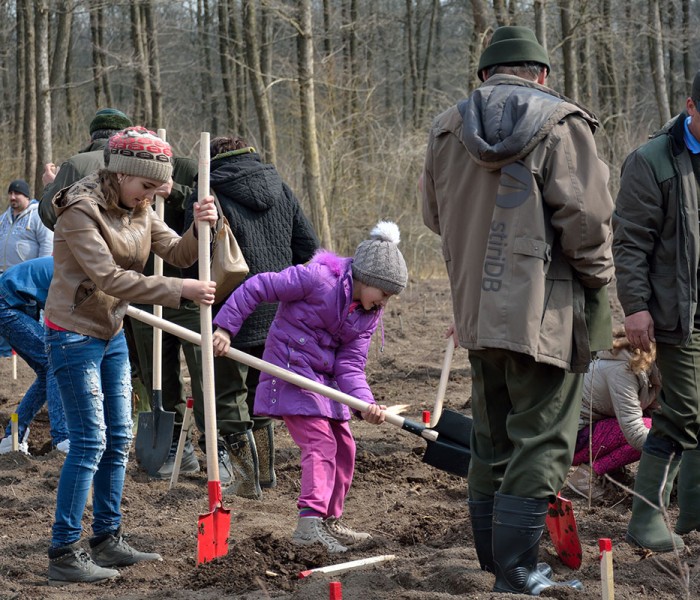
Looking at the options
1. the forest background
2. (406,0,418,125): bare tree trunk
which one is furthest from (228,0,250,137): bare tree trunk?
(406,0,418,125): bare tree trunk

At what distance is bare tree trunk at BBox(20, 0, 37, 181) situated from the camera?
57.0 ft

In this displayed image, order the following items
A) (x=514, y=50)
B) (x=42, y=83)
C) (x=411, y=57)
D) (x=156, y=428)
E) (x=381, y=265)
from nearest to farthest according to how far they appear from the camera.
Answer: (x=514, y=50) → (x=381, y=265) → (x=156, y=428) → (x=42, y=83) → (x=411, y=57)

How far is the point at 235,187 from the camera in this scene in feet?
19.6

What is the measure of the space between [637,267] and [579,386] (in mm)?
1003

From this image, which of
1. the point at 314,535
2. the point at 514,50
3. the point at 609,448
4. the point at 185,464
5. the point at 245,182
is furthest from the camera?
the point at 185,464

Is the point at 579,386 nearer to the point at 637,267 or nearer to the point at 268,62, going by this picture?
the point at 637,267

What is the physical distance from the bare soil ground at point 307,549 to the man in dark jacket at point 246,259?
0.27m

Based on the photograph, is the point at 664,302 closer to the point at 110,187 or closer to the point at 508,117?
the point at 508,117

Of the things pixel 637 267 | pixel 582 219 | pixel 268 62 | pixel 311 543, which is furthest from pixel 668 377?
pixel 268 62

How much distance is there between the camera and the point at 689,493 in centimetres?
459

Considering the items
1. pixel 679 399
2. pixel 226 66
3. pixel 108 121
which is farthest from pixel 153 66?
pixel 679 399

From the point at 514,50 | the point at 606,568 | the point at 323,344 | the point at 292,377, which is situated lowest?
the point at 606,568

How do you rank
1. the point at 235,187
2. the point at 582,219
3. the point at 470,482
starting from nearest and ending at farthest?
the point at 582,219 → the point at 470,482 → the point at 235,187

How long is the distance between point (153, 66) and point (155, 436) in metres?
17.6
